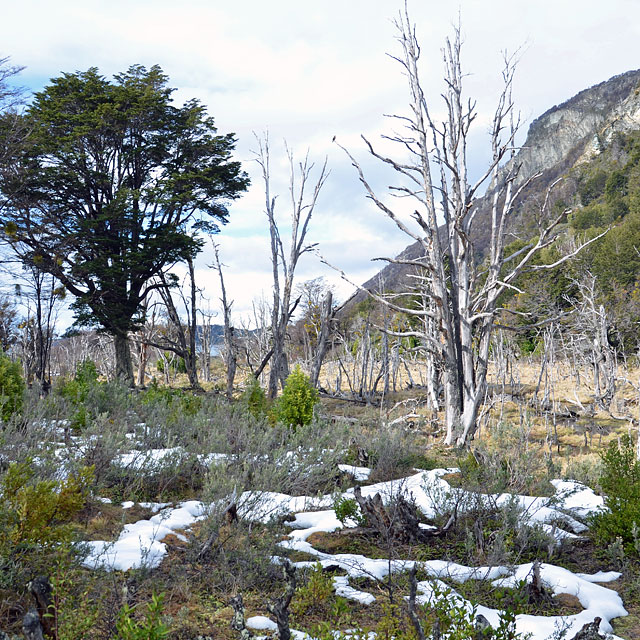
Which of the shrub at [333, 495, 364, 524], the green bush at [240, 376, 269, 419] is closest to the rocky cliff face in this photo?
the green bush at [240, 376, 269, 419]

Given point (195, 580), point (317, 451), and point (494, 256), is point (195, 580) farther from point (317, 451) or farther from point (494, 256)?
point (494, 256)

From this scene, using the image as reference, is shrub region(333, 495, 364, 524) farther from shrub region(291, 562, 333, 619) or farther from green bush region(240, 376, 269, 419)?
green bush region(240, 376, 269, 419)

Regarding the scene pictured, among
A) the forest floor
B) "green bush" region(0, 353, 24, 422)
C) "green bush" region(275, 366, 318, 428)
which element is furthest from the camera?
"green bush" region(275, 366, 318, 428)

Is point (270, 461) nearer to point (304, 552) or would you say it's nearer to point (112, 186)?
point (304, 552)

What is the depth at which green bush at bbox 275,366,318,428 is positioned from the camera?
8859 mm

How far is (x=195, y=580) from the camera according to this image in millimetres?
3260

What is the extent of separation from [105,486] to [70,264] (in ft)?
41.5

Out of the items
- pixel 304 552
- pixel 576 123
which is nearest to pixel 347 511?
pixel 304 552

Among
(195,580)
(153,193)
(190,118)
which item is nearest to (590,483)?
(195,580)

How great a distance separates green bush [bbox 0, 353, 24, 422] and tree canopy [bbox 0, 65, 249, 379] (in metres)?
7.26

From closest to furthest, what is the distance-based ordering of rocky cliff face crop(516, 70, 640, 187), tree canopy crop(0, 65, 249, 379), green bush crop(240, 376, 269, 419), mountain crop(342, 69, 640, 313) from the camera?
1. green bush crop(240, 376, 269, 419)
2. tree canopy crop(0, 65, 249, 379)
3. mountain crop(342, 69, 640, 313)
4. rocky cliff face crop(516, 70, 640, 187)

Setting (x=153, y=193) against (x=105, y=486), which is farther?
(x=153, y=193)

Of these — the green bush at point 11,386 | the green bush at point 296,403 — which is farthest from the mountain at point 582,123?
the green bush at point 11,386

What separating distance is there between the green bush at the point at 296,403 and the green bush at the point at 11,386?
4.10 metres
